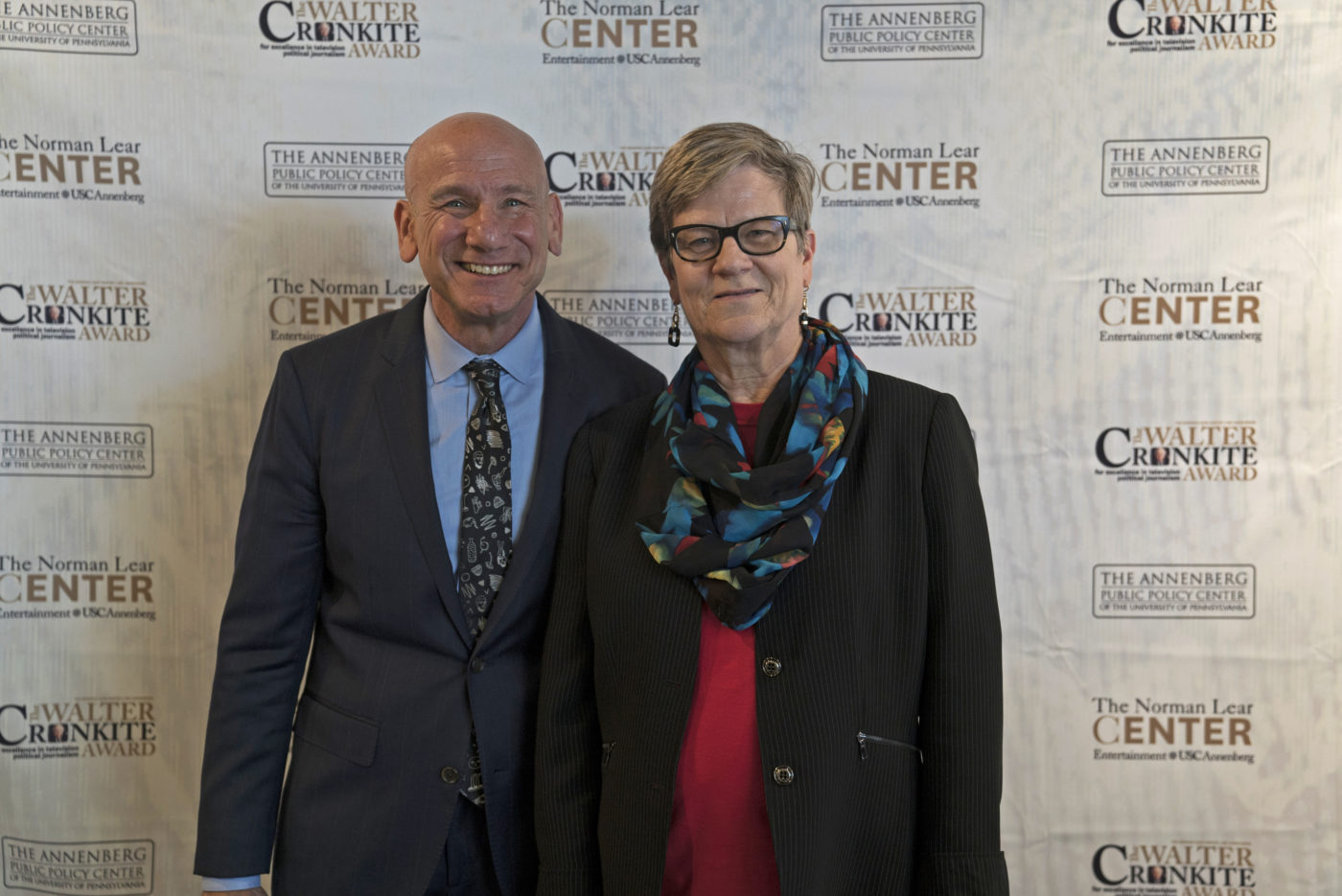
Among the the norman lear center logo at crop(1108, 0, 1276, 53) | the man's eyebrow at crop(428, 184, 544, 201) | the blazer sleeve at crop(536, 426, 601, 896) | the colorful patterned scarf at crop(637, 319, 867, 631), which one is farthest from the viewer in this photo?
the the norman lear center logo at crop(1108, 0, 1276, 53)

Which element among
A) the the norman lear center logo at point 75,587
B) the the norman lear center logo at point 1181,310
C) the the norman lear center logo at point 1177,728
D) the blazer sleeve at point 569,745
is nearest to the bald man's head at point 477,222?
the blazer sleeve at point 569,745

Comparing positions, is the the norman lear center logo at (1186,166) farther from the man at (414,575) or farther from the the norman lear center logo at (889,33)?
the man at (414,575)

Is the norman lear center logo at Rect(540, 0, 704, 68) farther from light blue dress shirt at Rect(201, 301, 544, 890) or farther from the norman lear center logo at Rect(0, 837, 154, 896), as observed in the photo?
the norman lear center logo at Rect(0, 837, 154, 896)

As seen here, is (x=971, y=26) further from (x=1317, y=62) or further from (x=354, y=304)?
(x=354, y=304)

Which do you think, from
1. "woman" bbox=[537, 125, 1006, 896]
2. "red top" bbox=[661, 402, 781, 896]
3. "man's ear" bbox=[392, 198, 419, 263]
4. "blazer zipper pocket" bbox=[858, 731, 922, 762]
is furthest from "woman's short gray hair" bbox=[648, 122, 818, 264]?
"blazer zipper pocket" bbox=[858, 731, 922, 762]

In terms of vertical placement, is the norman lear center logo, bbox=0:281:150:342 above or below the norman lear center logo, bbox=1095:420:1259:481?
above

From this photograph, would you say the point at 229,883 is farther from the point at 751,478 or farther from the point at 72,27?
the point at 72,27

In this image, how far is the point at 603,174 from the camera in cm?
221

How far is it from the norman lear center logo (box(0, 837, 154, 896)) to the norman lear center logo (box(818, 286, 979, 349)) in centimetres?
201

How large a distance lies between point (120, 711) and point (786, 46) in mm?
2111

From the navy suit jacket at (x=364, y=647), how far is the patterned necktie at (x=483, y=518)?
0.09 ft

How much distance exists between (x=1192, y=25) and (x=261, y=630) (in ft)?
7.22

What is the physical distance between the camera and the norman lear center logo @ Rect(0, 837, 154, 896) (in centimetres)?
227

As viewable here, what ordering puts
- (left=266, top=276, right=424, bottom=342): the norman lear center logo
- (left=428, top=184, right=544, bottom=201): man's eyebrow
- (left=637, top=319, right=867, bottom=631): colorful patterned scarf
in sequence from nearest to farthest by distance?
1. (left=637, top=319, right=867, bottom=631): colorful patterned scarf
2. (left=428, top=184, right=544, bottom=201): man's eyebrow
3. (left=266, top=276, right=424, bottom=342): the norman lear center logo
